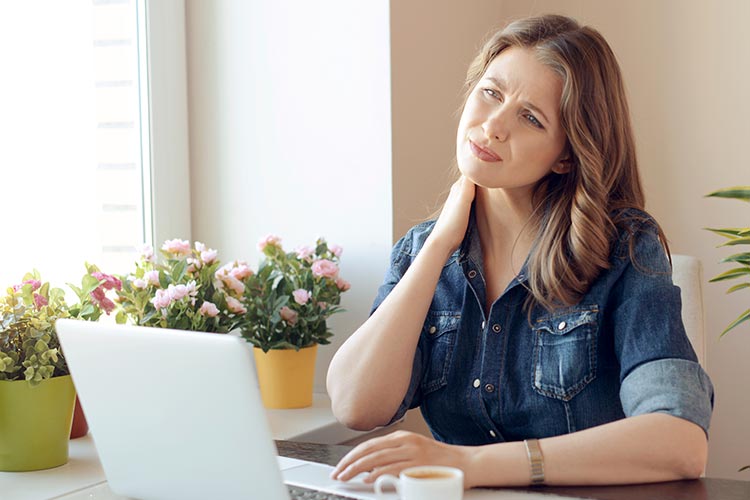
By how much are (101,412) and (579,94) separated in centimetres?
89

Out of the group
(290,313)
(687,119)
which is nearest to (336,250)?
(290,313)

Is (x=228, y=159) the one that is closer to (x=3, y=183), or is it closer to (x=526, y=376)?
(x=3, y=183)

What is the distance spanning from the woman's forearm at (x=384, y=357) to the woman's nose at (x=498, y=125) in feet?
0.77

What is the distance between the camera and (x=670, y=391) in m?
1.26

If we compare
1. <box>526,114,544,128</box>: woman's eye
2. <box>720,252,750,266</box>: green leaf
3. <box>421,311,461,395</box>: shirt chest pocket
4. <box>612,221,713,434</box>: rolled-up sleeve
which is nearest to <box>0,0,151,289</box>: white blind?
<box>421,311,461,395</box>: shirt chest pocket

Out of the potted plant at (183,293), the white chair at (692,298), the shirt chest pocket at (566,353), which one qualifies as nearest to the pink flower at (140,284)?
the potted plant at (183,293)

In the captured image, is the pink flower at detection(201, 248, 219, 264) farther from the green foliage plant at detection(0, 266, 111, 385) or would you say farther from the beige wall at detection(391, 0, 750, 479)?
the beige wall at detection(391, 0, 750, 479)

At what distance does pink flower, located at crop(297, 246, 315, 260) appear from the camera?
198 cm

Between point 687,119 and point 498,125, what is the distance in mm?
1085

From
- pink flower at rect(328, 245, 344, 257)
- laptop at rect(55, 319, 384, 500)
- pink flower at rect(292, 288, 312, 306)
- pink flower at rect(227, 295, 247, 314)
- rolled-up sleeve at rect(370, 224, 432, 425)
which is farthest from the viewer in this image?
pink flower at rect(328, 245, 344, 257)

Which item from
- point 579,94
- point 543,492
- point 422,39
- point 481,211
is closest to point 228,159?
point 422,39

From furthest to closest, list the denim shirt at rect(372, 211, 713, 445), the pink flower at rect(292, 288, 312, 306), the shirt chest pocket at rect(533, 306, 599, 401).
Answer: the pink flower at rect(292, 288, 312, 306)
the shirt chest pocket at rect(533, 306, 599, 401)
the denim shirt at rect(372, 211, 713, 445)

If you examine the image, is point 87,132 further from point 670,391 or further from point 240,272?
point 670,391

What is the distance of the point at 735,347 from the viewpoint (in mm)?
2322
